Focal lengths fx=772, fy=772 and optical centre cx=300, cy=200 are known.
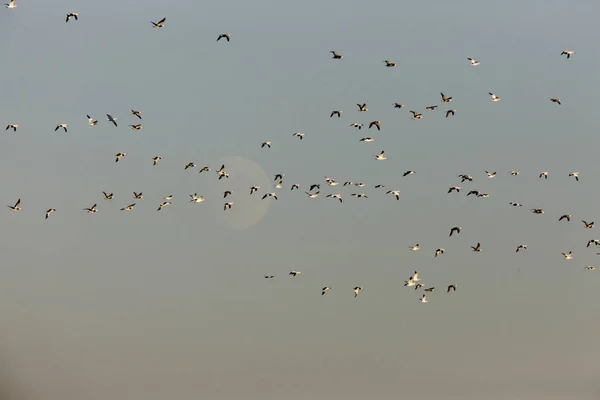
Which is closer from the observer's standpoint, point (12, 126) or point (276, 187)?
point (12, 126)

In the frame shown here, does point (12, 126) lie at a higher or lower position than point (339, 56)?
lower

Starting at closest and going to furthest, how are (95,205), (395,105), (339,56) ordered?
(339,56), (395,105), (95,205)

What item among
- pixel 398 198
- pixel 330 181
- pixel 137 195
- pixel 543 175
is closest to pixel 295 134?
pixel 330 181

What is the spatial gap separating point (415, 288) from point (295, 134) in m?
26.7

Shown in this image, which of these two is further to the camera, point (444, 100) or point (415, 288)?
point (415, 288)

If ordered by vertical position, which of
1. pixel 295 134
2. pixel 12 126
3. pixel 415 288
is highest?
pixel 295 134

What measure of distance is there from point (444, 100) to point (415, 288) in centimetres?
2594

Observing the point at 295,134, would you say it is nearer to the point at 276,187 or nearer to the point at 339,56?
the point at 276,187

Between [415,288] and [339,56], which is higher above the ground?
[339,56]

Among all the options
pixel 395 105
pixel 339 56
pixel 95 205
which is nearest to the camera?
pixel 339 56

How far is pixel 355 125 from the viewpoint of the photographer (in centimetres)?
9750

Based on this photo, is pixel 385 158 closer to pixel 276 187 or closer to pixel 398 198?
pixel 398 198

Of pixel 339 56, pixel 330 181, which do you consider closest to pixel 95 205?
pixel 330 181

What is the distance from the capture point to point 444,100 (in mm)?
97188
